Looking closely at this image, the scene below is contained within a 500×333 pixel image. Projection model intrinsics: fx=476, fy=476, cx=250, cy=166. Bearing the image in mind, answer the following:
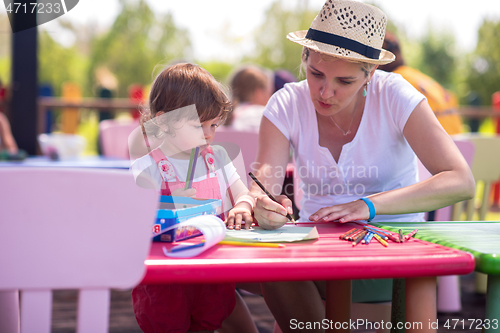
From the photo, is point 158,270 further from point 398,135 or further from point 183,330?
point 398,135

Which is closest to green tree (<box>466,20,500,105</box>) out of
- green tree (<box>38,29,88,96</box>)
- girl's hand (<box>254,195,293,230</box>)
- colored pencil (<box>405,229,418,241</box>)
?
green tree (<box>38,29,88,96</box>)

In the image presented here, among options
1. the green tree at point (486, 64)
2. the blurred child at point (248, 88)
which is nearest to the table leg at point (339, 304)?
the blurred child at point (248, 88)

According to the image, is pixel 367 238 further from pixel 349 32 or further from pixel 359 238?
pixel 349 32

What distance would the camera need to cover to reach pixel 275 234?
3.67 ft

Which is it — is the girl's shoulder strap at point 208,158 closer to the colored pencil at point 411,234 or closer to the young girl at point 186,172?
the young girl at point 186,172

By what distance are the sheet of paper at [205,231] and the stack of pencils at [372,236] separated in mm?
289

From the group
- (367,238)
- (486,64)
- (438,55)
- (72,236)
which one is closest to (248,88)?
(367,238)

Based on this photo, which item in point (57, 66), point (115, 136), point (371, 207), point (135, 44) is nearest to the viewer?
point (371, 207)

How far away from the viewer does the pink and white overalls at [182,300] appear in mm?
1203

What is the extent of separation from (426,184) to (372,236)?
15.1 inches

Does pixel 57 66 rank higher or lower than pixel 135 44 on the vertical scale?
lower

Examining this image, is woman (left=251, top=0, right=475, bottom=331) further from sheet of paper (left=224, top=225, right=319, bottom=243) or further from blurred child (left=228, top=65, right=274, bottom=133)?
blurred child (left=228, top=65, right=274, bottom=133)

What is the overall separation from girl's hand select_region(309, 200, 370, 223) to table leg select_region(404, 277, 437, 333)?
0.30m

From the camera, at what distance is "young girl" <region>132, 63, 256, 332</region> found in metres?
1.22
